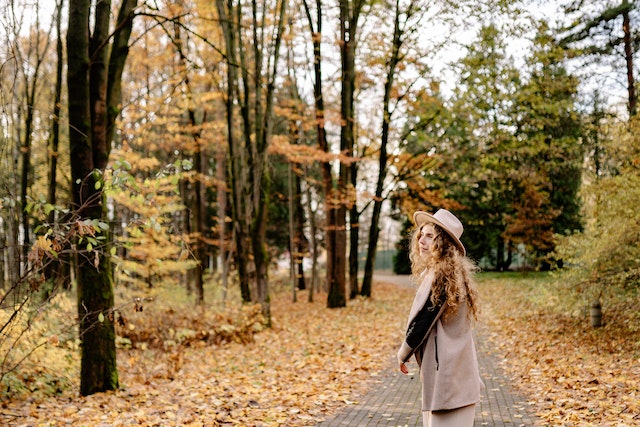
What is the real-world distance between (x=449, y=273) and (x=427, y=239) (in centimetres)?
37

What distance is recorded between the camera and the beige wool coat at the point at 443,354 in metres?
3.90

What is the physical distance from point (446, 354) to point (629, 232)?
7.52 metres

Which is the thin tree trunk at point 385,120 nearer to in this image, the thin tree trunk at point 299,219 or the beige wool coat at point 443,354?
the thin tree trunk at point 299,219

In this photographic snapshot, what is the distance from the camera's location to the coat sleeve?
3955mm

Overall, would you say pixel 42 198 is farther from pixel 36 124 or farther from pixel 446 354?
pixel 36 124

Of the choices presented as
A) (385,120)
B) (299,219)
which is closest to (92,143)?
(385,120)

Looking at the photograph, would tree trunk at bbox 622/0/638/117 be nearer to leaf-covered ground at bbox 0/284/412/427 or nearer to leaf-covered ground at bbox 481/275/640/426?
leaf-covered ground at bbox 481/275/640/426

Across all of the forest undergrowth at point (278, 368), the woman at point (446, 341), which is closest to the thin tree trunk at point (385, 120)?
Answer: the forest undergrowth at point (278, 368)

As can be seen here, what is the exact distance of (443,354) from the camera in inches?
155

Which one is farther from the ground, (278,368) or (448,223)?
(448,223)

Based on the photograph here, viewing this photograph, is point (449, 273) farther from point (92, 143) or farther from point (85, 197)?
point (92, 143)

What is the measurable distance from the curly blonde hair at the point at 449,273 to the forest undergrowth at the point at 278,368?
274 centimetres

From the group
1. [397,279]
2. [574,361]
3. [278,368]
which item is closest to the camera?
[574,361]

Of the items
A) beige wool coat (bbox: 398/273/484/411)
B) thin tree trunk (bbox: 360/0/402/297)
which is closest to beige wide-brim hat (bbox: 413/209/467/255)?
beige wool coat (bbox: 398/273/484/411)
